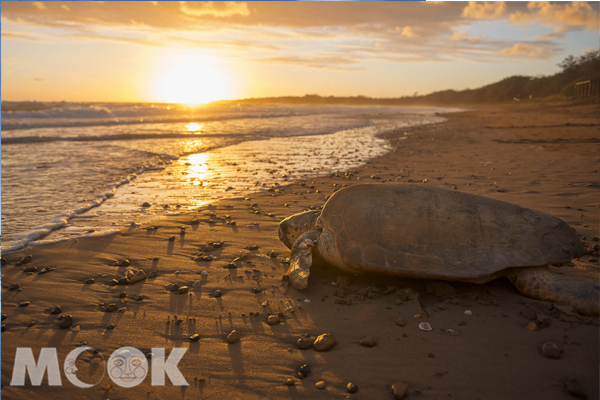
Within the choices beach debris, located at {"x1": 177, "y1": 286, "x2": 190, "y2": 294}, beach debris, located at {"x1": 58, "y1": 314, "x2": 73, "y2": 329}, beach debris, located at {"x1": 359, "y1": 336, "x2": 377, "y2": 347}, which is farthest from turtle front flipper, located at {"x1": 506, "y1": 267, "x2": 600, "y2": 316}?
beach debris, located at {"x1": 58, "y1": 314, "x2": 73, "y2": 329}

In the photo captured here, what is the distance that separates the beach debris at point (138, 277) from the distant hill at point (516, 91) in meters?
51.7

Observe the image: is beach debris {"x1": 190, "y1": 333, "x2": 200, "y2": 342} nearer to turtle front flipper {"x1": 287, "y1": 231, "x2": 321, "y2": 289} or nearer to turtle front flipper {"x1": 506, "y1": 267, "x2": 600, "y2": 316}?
turtle front flipper {"x1": 287, "y1": 231, "x2": 321, "y2": 289}

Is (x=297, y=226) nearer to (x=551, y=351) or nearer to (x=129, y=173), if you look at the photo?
(x=551, y=351)

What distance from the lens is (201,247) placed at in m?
5.23

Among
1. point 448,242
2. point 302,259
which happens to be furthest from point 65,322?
point 448,242

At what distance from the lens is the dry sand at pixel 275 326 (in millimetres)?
2627

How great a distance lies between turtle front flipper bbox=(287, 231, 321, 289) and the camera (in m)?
3.97

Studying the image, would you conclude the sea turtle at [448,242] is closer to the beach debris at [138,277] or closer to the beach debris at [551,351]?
the beach debris at [551,351]

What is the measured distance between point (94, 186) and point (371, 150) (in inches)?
391

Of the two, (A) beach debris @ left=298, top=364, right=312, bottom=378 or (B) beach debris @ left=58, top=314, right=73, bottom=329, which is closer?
(A) beach debris @ left=298, top=364, right=312, bottom=378

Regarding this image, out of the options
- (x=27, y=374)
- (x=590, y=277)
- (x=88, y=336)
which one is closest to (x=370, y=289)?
(x=590, y=277)

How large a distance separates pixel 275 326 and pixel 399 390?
1.27 m

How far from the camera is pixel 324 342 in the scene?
3033 millimetres

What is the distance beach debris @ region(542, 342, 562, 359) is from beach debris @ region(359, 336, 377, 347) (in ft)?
4.11
